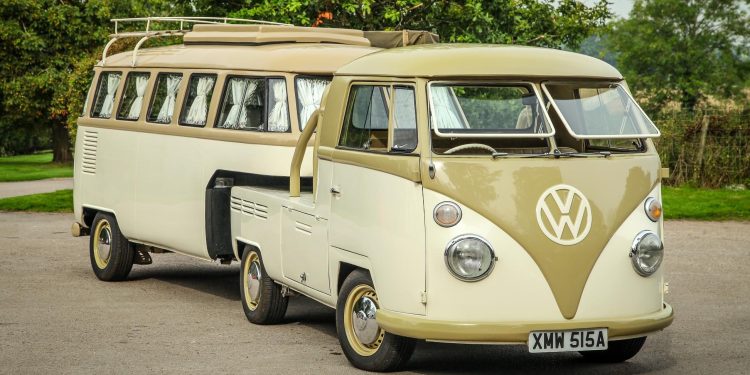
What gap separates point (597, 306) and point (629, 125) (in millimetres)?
1339

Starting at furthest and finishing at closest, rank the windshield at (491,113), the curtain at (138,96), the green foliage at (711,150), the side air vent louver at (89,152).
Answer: the green foliage at (711,150) → the side air vent louver at (89,152) → the curtain at (138,96) → the windshield at (491,113)

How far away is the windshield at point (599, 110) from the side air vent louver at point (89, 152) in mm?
6565

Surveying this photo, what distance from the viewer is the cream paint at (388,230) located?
27.2 ft

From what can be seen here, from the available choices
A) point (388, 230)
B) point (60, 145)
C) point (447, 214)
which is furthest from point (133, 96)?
point (60, 145)

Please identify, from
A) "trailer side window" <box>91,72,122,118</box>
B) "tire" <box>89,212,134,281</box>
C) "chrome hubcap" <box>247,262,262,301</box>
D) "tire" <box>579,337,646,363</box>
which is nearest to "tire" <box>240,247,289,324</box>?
"chrome hubcap" <box>247,262,262,301</box>

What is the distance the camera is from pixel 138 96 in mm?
13719

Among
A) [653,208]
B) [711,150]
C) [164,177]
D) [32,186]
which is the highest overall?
[653,208]

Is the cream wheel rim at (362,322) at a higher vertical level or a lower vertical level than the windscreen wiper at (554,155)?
lower

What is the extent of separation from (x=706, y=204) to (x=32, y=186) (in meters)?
18.1

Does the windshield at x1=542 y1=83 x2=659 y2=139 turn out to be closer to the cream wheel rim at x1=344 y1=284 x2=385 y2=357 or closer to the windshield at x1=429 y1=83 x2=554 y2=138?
the windshield at x1=429 y1=83 x2=554 y2=138

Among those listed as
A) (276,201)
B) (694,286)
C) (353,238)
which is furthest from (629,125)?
(694,286)

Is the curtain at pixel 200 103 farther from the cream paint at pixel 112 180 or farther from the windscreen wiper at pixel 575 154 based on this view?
the windscreen wiper at pixel 575 154

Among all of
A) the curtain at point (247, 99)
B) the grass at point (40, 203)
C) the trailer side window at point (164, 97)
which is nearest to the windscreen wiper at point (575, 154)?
the curtain at point (247, 99)

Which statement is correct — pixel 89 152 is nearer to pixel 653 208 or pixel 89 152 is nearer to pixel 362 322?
pixel 362 322
